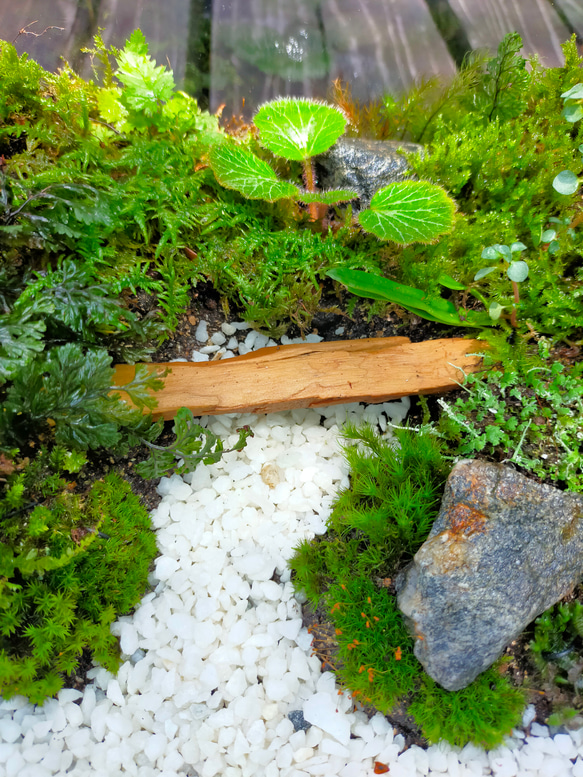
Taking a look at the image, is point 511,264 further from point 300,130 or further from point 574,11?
point 574,11

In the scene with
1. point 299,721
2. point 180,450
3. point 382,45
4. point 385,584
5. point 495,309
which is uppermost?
point 382,45

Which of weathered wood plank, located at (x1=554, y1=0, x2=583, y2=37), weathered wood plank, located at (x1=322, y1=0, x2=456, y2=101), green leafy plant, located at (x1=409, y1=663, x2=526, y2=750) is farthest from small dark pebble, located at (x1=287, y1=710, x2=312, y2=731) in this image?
weathered wood plank, located at (x1=554, y1=0, x2=583, y2=37)

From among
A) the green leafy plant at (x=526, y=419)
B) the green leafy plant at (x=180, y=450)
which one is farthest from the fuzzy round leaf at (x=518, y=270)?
the green leafy plant at (x=180, y=450)

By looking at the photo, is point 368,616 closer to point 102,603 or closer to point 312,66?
point 102,603

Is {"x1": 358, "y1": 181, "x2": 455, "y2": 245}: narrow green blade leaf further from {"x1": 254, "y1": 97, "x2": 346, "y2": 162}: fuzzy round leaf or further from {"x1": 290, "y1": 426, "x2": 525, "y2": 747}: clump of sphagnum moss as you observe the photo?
{"x1": 290, "y1": 426, "x2": 525, "y2": 747}: clump of sphagnum moss

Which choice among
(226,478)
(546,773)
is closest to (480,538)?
(546,773)

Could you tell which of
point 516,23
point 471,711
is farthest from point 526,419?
point 516,23
